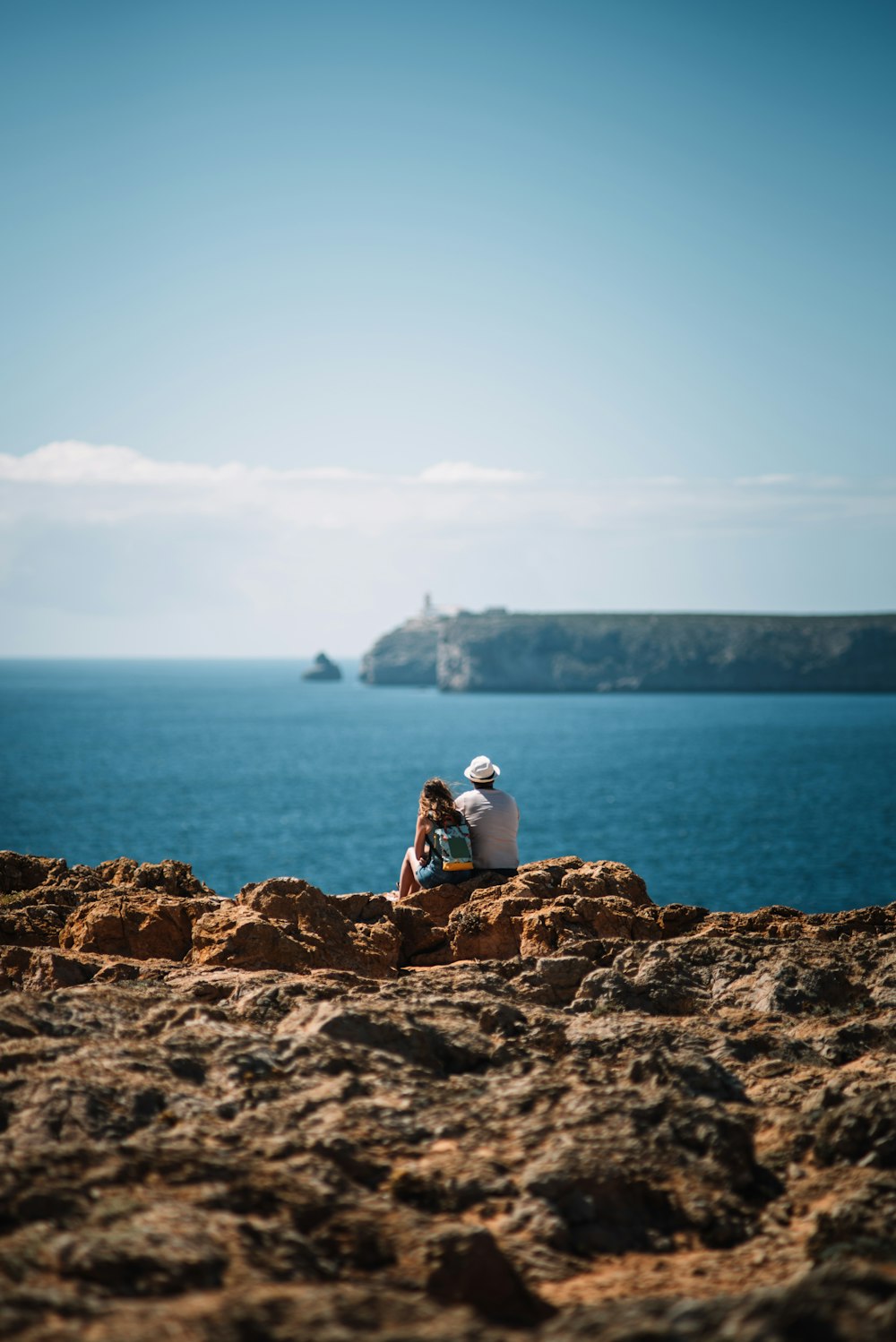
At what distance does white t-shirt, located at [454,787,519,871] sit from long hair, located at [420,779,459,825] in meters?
0.14

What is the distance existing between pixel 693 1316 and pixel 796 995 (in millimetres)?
4253

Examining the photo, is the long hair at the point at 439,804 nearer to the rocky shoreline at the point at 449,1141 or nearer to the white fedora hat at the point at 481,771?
the white fedora hat at the point at 481,771

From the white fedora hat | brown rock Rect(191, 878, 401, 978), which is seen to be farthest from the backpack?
brown rock Rect(191, 878, 401, 978)

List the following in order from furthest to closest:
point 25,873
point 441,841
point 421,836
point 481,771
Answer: point 481,771
point 25,873
point 421,836
point 441,841

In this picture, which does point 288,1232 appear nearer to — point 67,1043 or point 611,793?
point 67,1043

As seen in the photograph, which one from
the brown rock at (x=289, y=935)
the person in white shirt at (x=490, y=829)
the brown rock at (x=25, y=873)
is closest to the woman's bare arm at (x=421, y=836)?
the person in white shirt at (x=490, y=829)

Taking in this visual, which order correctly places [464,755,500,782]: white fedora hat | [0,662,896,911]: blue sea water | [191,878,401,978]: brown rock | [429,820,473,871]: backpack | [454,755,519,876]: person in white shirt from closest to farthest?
1. [191,878,401,978]: brown rock
2. [429,820,473,871]: backpack
3. [454,755,519,876]: person in white shirt
4. [464,755,500,782]: white fedora hat
5. [0,662,896,911]: blue sea water

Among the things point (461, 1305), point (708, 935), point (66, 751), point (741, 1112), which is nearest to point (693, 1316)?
point (461, 1305)

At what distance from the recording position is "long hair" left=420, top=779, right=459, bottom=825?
32.6 feet

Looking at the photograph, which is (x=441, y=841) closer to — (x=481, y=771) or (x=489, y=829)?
(x=489, y=829)

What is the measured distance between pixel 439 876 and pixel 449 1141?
16.7 feet

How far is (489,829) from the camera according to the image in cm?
1020

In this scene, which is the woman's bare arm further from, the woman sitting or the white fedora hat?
the white fedora hat

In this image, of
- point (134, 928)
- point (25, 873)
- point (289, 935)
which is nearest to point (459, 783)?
point (289, 935)
